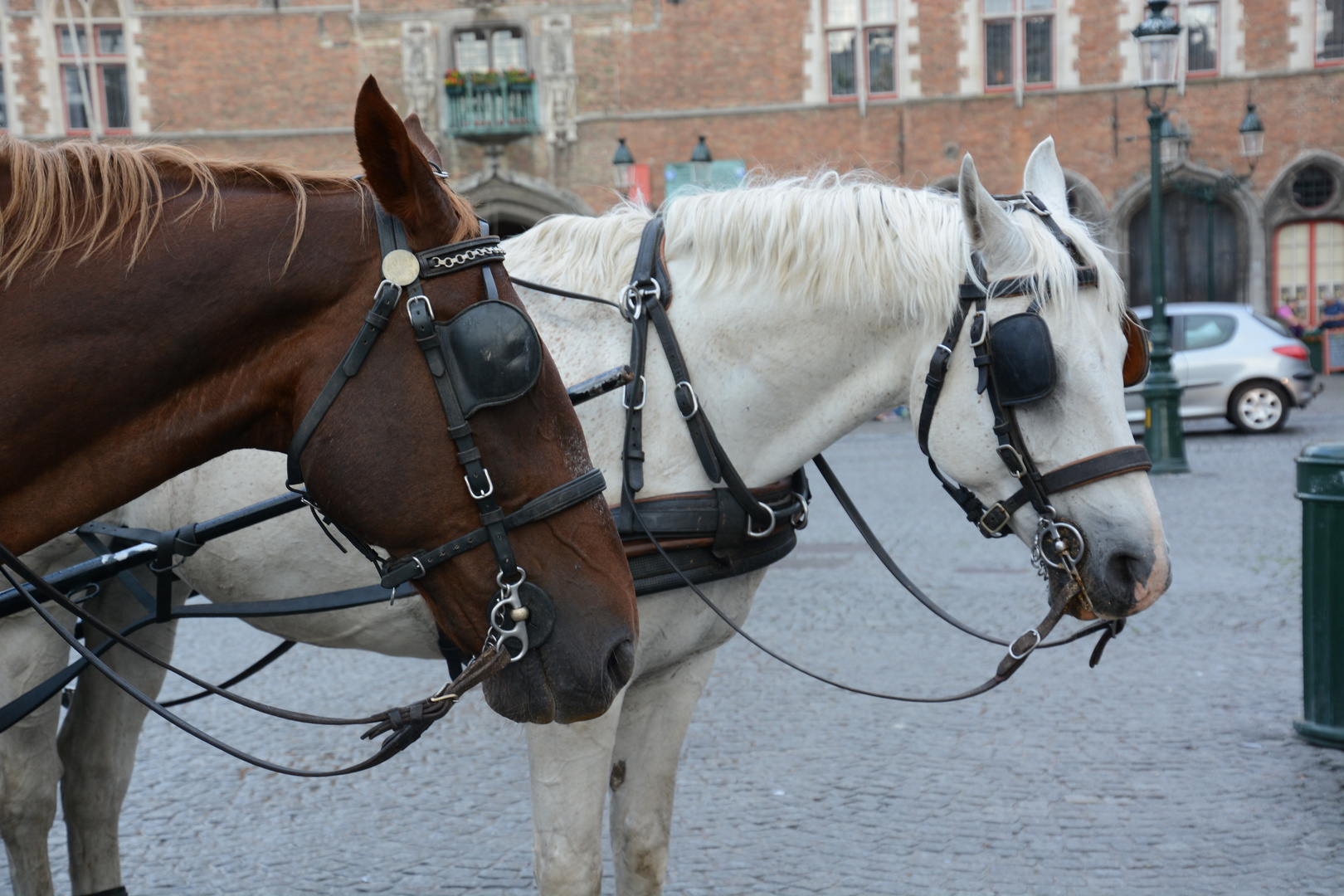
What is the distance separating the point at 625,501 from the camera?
233cm

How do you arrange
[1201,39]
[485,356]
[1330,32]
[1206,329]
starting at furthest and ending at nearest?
[1201,39] < [1330,32] < [1206,329] < [485,356]

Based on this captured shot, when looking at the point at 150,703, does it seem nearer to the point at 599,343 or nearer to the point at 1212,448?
the point at 599,343

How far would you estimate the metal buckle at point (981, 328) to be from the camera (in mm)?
2275

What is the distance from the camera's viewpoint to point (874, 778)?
4.16m

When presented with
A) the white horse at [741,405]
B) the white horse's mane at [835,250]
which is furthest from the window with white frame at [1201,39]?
the white horse's mane at [835,250]

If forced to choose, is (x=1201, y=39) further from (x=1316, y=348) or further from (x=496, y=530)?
(x=496, y=530)

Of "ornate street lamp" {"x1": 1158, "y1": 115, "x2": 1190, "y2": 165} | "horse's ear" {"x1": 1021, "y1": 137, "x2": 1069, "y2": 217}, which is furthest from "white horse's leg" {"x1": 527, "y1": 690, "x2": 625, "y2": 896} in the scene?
"ornate street lamp" {"x1": 1158, "y1": 115, "x2": 1190, "y2": 165}

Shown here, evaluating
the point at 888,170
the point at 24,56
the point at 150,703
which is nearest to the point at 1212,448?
the point at 888,170

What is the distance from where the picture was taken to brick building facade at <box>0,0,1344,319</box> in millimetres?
21547

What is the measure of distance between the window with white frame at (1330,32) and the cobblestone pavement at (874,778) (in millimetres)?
18579

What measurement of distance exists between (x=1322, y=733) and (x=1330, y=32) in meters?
21.5

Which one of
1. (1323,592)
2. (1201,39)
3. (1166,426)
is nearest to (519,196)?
(1201,39)

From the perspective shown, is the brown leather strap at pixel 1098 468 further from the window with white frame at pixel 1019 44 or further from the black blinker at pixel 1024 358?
the window with white frame at pixel 1019 44

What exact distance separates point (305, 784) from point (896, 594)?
378 centimetres
